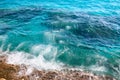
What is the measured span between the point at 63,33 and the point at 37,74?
5.56 m

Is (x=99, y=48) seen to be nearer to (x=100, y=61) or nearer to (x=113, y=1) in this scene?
(x=100, y=61)

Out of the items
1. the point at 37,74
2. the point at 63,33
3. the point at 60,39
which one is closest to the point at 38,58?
the point at 37,74

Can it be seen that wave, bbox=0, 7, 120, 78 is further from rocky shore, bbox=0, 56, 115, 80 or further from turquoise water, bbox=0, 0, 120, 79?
rocky shore, bbox=0, 56, 115, 80

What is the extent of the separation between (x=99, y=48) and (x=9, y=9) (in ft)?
32.9

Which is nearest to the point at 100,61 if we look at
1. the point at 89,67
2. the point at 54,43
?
the point at 89,67

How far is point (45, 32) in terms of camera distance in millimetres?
16938

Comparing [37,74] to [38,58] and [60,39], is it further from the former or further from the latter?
[60,39]

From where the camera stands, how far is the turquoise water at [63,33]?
1380cm

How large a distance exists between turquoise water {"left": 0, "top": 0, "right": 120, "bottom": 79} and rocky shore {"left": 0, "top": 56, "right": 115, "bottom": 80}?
2.18 ft

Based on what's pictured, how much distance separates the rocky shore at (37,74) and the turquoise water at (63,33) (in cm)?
67

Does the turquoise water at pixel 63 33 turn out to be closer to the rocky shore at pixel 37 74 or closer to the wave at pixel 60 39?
the wave at pixel 60 39

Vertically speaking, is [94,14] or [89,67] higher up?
[94,14]

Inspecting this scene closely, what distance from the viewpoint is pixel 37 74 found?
12.1 m

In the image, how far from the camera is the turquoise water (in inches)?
543
